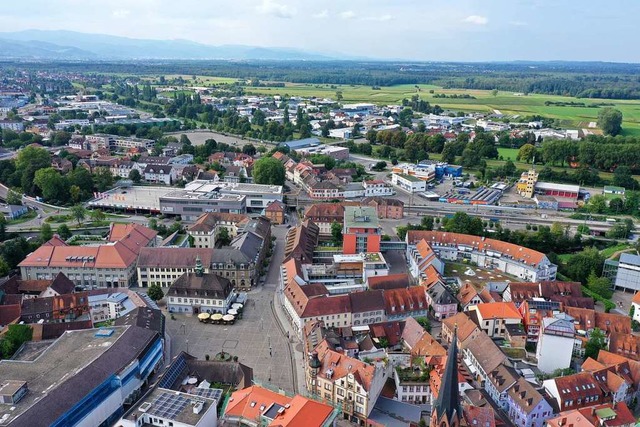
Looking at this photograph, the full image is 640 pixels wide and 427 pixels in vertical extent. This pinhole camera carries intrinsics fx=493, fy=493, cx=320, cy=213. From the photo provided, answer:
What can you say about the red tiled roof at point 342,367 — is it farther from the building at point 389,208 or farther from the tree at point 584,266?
the building at point 389,208

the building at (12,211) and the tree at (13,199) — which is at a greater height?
the tree at (13,199)

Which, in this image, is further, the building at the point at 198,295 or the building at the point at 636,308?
the building at the point at 636,308

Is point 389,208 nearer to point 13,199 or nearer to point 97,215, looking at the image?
point 97,215

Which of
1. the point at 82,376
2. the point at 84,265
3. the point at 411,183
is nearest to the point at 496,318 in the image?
the point at 82,376

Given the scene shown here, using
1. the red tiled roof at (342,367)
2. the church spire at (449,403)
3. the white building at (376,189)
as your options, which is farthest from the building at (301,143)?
the church spire at (449,403)

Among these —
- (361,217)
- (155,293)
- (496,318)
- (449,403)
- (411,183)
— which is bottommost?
(155,293)

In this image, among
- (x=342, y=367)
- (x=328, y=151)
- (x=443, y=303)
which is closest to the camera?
(x=342, y=367)
